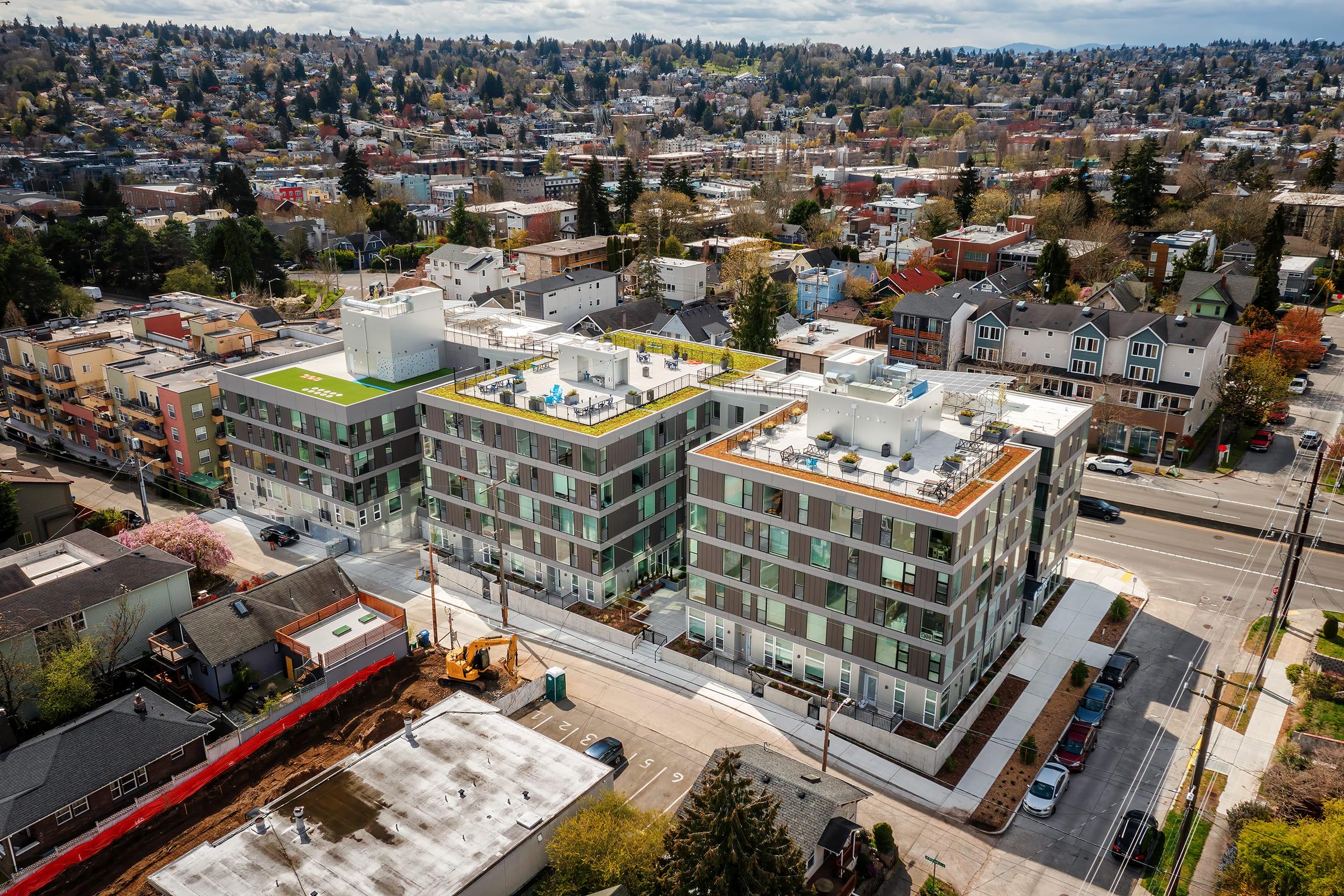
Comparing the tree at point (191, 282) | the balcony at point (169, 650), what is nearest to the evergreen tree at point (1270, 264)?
the balcony at point (169, 650)

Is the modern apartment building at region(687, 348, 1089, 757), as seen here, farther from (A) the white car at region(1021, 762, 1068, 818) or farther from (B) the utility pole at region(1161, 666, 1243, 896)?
(B) the utility pole at region(1161, 666, 1243, 896)

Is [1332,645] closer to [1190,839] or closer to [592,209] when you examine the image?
[1190,839]

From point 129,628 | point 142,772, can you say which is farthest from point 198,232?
point 142,772

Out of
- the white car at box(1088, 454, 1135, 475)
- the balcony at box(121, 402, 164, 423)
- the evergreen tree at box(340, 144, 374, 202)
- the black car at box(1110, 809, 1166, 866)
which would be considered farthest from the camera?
the evergreen tree at box(340, 144, 374, 202)

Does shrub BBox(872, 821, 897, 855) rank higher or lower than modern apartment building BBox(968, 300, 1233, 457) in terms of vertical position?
lower

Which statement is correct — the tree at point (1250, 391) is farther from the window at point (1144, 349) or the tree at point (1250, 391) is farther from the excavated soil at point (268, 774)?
the excavated soil at point (268, 774)

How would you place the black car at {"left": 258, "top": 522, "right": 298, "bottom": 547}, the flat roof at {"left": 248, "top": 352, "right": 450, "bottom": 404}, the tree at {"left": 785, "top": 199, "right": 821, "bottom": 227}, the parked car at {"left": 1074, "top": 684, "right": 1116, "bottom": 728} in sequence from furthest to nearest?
the tree at {"left": 785, "top": 199, "right": 821, "bottom": 227}, the black car at {"left": 258, "top": 522, "right": 298, "bottom": 547}, the flat roof at {"left": 248, "top": 352, "right": 450, "bottom": 404}, the parked car at {"left": 1074, "top": 684, "right": 1116, "bottom": 728}

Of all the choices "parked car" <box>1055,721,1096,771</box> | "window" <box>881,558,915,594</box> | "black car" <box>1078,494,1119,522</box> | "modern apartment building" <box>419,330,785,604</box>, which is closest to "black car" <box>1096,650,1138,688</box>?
"parked car" <box>1055,721,1096,771</box>
